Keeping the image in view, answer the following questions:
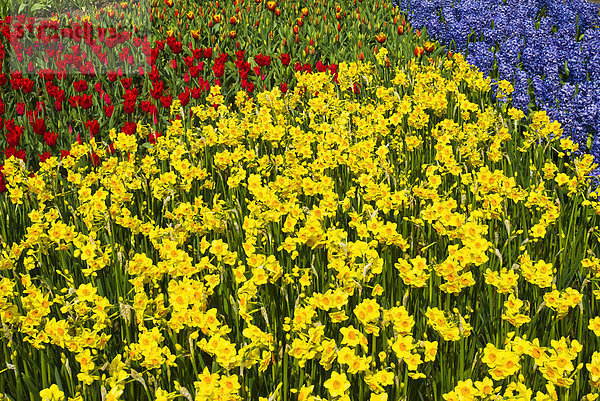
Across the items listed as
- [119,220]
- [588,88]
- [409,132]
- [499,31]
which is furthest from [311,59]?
[119,220]

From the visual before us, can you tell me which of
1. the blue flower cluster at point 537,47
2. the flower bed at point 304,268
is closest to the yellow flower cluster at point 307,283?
the flower bed at point 304,268

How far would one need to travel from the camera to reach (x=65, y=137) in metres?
5.14

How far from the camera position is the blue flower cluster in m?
4.72

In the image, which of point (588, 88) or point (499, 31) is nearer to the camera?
point (588, 88)

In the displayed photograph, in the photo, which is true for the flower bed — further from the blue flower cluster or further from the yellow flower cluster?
the blue flower cluster

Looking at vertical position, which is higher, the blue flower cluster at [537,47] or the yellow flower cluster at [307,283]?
the blue flower cluster at [537,47]

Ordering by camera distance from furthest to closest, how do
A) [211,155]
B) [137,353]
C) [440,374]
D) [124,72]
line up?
[124,72], [211,155], [440,374], [137,353]

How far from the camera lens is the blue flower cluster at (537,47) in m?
4.72

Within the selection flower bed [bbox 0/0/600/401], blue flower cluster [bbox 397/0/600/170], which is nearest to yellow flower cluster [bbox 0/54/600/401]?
flower bed [bbox 0/0/600/401]

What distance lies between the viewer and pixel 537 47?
6.23 metres

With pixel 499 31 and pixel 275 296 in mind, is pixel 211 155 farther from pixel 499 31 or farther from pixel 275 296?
pixel 499 31

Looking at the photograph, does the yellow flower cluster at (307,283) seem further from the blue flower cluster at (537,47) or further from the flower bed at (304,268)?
the blue flower cluster at (537,47)

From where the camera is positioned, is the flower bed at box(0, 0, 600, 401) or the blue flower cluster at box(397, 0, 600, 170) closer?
the flower bed at box(0, 0, 600, 401)

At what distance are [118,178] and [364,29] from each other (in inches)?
218
